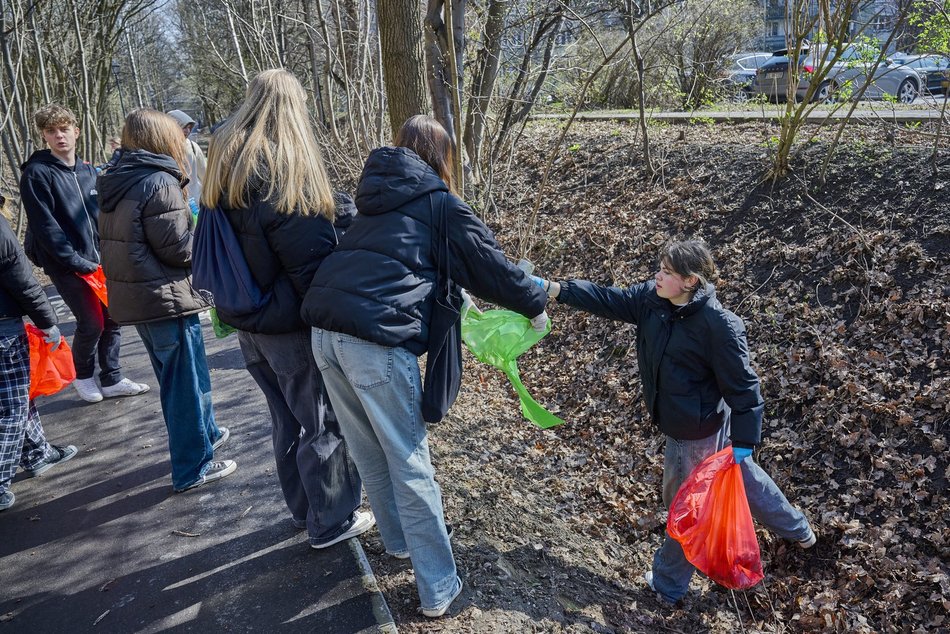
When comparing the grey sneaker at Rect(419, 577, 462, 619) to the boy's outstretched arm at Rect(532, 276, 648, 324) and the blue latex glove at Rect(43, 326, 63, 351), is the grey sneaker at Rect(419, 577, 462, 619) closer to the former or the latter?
the boy's outstretched arm at Rect(532, 276, 648, 324)

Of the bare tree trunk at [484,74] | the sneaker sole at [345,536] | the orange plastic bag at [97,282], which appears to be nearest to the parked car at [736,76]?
the bare tree trunk at [484,74]

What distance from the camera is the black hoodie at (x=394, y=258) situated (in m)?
2.42

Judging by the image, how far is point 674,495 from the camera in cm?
337

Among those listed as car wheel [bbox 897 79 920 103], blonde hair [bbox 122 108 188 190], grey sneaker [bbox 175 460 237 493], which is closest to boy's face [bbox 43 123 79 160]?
blonde hair [bbox 122 108 188 190]

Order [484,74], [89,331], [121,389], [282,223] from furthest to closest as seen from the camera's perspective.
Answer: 1. [484,74]
2. [121,389]
3. [89,331]
4. [282,223]

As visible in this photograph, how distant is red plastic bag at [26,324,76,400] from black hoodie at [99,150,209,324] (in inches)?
47.5

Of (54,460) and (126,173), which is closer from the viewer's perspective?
(126,173)

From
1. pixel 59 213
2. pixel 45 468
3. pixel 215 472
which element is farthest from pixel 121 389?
pixel 215 472

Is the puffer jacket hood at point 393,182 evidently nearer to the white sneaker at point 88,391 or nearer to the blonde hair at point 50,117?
the blonde hair at point 50,117

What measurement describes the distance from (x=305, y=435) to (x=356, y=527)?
59cm

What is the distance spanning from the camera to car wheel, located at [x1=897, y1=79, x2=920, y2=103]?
10883 millimetres

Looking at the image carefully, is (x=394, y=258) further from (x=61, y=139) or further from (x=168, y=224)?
(x=61, y=139)

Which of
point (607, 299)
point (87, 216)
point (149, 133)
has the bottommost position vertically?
point (607, 299)

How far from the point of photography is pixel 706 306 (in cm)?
294
